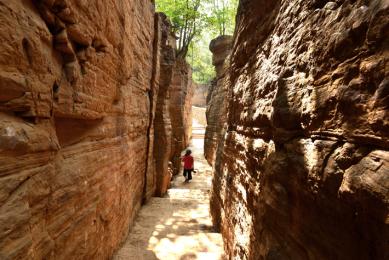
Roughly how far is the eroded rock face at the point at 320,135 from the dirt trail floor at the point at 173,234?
154cm

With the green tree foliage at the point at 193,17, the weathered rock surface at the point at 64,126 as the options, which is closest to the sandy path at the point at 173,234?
the weathered rock surface at the point at 64,126

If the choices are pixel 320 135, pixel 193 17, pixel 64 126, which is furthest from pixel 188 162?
pixel 193 17

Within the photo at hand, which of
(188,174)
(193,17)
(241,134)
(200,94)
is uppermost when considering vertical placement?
(193,17)

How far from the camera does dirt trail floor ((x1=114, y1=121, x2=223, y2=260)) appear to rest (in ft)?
14.1

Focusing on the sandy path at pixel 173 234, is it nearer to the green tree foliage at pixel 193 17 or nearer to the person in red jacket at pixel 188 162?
the person in red jacket at pixel 188 162

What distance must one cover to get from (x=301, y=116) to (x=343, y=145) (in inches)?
20.6

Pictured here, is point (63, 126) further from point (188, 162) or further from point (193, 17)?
point (193, 17)

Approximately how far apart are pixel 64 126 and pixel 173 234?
11.7ft

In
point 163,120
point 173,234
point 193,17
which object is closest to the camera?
point 173,234

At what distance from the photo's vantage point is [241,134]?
389 cm

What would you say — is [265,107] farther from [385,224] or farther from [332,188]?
[385,224]

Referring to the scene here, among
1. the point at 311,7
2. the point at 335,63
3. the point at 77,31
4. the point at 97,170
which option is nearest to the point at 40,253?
the point at 97,170

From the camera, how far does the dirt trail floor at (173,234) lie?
169 inches

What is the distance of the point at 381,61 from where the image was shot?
3.89 ft
